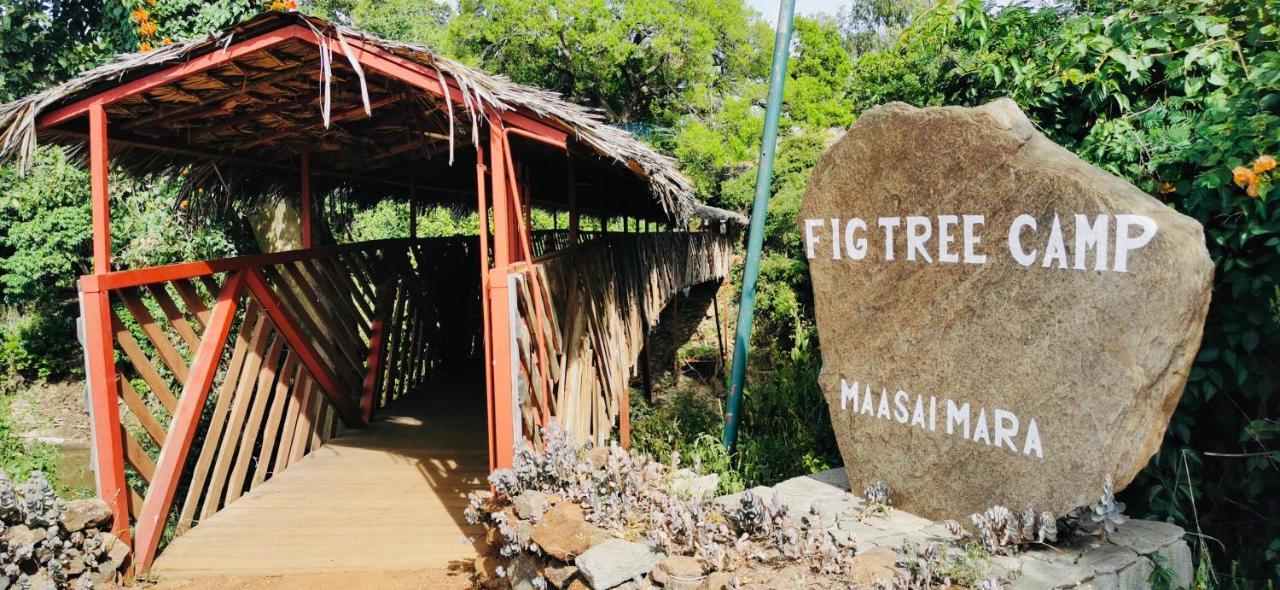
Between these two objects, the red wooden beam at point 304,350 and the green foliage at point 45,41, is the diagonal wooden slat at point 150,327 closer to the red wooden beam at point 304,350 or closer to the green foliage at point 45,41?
the red wooden beam at point 304,350

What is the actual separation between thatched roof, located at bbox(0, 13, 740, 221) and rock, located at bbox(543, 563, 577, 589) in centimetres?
201

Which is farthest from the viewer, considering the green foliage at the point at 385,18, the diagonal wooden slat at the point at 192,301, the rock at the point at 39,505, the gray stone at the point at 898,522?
the green foliage at the point at 385,18

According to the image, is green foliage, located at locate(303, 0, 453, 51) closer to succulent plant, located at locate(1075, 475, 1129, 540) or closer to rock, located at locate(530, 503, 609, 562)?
rock, located at locate(530, 503, 609, 562)

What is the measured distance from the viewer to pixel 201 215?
283 inches

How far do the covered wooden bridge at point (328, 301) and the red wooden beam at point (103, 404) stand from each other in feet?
0.04

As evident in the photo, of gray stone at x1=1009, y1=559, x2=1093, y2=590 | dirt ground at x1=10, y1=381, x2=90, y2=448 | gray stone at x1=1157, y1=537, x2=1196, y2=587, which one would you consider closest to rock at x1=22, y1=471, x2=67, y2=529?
gray stone at x1=1009, y1=559, x2=1093, y2=590

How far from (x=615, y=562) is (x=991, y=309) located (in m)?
1.78

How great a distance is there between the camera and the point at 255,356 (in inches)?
217

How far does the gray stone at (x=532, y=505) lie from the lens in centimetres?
365

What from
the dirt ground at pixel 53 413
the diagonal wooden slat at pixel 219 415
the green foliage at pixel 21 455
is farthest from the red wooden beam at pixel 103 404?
the dirt ground at pixel 53 413

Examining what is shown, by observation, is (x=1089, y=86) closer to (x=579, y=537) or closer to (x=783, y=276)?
(x=579, y=537)

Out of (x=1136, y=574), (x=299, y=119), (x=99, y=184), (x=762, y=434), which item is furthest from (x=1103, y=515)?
(x=299, y=119)

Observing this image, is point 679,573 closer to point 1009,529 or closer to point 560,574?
point 560,574

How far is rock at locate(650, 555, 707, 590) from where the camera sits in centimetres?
280
